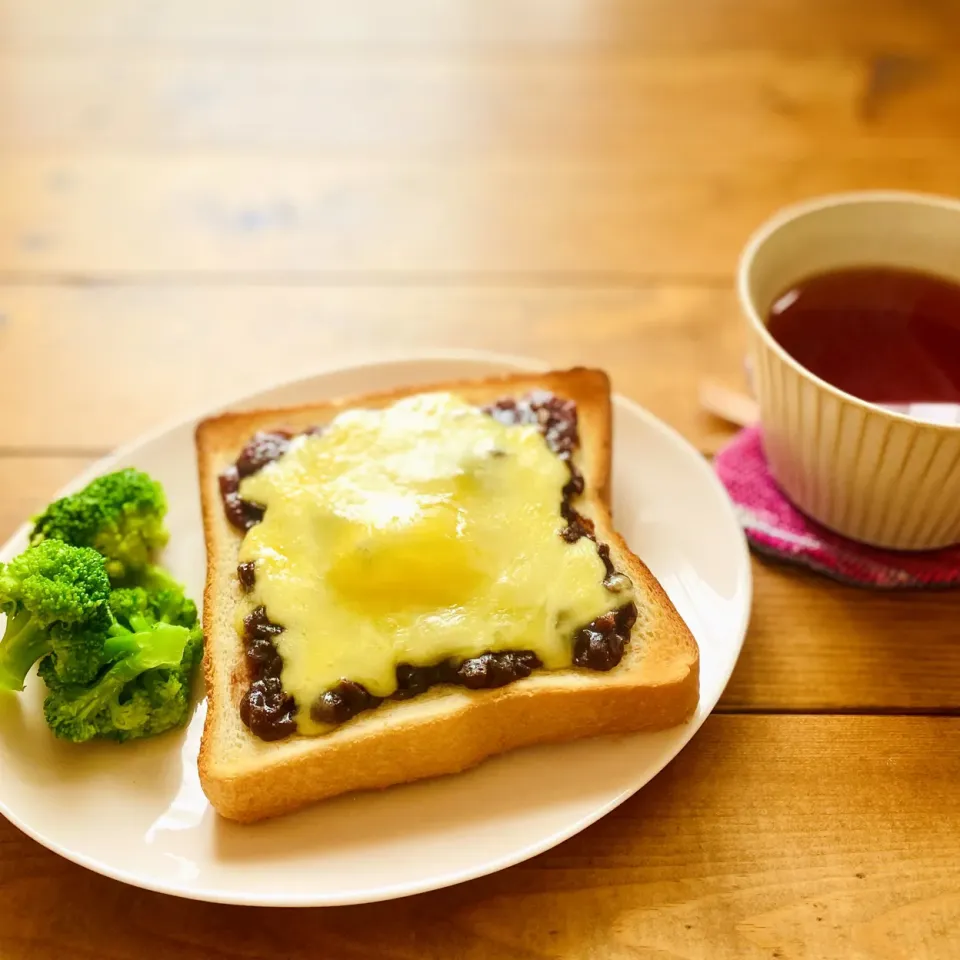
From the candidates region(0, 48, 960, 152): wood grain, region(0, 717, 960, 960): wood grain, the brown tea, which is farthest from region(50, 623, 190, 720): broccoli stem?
region(0, 48, 960, 152): wood grain

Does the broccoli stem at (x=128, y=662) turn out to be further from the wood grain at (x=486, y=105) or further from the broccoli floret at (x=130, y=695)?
the wood grain at (x=486, y=105)

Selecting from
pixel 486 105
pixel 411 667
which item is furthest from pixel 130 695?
pixel 486 105

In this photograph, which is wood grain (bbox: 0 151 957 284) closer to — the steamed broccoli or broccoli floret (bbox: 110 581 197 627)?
broccoli floret (bbox: 110 581 197 627)

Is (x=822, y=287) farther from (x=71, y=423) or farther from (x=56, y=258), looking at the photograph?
(x=56, y=258)

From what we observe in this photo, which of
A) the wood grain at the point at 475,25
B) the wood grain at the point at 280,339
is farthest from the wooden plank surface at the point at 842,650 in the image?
the wood grain at the point at 475,25

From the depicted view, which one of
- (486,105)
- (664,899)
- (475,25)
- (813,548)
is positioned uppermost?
(475,25)

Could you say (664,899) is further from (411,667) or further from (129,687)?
(129,687)

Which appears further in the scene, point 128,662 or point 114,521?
point 114,521
